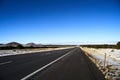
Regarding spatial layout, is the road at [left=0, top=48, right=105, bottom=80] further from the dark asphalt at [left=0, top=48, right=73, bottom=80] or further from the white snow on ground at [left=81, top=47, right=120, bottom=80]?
the white snow on ground at [left=81, top=47, right=120, bottom=80]

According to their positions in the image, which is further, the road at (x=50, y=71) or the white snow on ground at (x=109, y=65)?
the white snow on ground at (x=109, y=65)

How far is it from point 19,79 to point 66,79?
2366mm

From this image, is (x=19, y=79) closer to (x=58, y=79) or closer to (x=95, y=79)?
(x=58, y=79)

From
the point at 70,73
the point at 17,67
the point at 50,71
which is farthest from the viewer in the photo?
the point at 17,67

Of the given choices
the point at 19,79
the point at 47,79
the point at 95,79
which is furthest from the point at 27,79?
the point at 95,79

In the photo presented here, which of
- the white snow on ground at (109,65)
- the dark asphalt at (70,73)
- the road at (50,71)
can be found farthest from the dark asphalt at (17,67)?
the white snow on ground at (109,65)

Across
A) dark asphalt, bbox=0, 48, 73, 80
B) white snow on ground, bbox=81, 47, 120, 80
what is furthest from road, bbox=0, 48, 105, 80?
white snow on ground, bbox=81, 47, 120, 80

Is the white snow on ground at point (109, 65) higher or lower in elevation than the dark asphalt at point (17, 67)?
lower

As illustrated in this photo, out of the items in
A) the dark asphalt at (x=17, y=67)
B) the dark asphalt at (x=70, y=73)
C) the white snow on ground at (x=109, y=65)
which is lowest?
the white snow on ground at (x=109, y=65)

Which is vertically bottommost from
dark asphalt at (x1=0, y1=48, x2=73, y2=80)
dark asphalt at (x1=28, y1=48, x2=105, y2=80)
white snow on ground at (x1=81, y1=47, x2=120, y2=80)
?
white snow on ground at (x1=81, y1=47, x2=120, y2=80)

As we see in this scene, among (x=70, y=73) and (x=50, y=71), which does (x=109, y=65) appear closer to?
(x=70, y=73)

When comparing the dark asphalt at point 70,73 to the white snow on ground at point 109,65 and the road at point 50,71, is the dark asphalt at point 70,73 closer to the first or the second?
the road at point 50,71

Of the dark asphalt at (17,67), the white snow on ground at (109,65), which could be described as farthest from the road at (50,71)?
the white snow on ground at (109,65)

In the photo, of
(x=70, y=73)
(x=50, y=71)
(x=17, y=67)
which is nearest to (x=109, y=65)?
(x=70, y=73)
